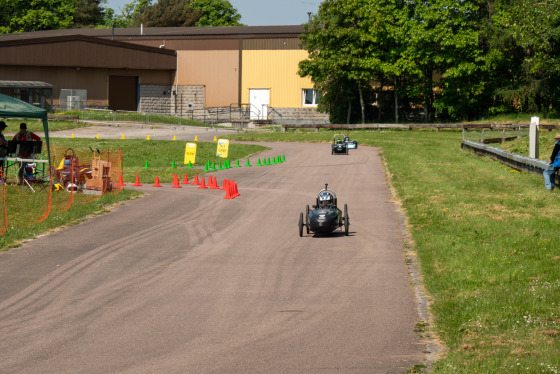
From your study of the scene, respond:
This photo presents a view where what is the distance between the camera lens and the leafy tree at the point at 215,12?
368 ft

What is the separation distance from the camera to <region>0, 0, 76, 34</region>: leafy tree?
94000mm

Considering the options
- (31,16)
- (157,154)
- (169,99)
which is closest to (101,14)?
(31,16)

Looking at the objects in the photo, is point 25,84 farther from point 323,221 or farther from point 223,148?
point 323,221

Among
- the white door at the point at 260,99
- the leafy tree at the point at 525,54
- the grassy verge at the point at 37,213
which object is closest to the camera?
the grassy verge at the point at 37,213

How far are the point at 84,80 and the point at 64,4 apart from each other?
34.8 metres

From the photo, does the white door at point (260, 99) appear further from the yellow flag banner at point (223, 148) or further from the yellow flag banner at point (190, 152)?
the yellow flag banner at point (190, 152)

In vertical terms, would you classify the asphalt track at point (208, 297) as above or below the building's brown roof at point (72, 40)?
below

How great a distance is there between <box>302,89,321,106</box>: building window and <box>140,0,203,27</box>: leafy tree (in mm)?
42613

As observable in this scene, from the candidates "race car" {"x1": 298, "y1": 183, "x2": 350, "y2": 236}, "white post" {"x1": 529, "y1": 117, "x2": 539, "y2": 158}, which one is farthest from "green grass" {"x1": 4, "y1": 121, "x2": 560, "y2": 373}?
"race car" {"x1": 298, "y1": 183, "x2": 350, "y2": 236}

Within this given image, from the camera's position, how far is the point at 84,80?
69938 millimetres

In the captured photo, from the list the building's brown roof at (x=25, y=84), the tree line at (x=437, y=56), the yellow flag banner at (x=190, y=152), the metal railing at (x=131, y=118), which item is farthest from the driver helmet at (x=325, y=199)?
the building's brown roof at (x=25, y=84)

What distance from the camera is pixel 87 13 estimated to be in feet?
393

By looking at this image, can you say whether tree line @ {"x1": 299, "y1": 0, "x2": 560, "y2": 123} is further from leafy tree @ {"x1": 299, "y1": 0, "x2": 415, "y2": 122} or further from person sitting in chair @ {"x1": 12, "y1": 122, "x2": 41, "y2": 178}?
person sitting in chair @ {"x1": 12, "y1": 122, "x2": 41, "y2": 178}

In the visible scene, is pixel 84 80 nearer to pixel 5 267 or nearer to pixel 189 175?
pixel 189 175
